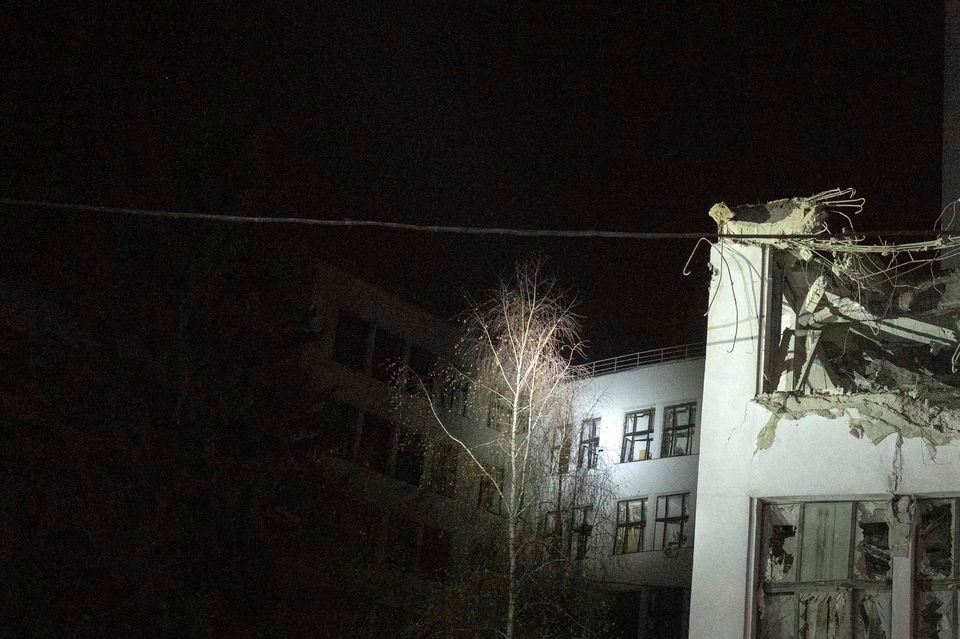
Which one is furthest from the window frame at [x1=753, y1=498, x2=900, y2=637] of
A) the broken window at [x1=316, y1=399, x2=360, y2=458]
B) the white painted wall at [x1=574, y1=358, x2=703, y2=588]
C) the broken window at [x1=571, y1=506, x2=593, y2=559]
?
the white painted wall at [x1=574, y1=358, x2=703, y2=588]

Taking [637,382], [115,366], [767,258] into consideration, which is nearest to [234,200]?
[115,366]

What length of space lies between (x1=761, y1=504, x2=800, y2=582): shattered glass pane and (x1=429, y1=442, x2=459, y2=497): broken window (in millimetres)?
24575

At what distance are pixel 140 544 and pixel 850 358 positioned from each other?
53.8 feet

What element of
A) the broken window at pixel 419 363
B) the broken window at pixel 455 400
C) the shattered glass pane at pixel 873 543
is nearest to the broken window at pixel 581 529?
the broken window at pixel 455 400

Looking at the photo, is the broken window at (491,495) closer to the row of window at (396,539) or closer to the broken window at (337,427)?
the row of window at (396,539)

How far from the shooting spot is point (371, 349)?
119 ft

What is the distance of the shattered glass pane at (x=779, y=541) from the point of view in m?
12.7

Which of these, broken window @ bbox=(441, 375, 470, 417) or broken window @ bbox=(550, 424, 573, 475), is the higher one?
broken window @ bbox=(441, 375, 470, 417)

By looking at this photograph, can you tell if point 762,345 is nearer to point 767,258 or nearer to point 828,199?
point 767,258

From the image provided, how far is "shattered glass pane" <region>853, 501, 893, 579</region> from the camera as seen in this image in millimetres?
12172

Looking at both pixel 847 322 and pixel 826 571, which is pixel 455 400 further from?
pixel 826 571

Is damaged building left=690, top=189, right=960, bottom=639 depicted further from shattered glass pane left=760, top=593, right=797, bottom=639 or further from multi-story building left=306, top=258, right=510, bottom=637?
multi-story building left=306, top=258, right=510, bottom=637

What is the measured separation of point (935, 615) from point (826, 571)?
1.22 metres

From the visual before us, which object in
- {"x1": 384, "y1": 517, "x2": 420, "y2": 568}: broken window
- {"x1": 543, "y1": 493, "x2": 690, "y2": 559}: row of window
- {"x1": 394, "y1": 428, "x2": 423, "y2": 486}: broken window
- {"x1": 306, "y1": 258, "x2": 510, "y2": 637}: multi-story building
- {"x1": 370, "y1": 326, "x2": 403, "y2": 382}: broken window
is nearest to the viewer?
{"x1": 306, "y1": 258, "x2": 510, "y2": 637}: multi-story building
